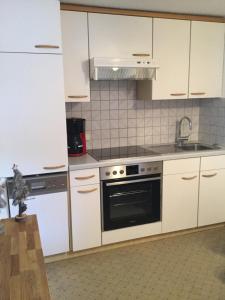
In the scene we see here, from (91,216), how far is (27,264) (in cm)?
144

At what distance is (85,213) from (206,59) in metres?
2.04

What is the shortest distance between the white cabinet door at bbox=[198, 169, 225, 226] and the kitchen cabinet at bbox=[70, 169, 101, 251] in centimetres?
117

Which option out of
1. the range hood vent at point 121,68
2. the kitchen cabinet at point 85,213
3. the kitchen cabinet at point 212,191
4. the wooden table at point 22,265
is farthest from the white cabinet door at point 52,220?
the kitchen cabinet at point 212,191

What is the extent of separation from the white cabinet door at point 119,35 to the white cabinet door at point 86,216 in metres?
1.26

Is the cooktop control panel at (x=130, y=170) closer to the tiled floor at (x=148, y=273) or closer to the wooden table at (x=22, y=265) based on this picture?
the tiled floor at (x=148, y=273)

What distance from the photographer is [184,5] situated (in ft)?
8.42

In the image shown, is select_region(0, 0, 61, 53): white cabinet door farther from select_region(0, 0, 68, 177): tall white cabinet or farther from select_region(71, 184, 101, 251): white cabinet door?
select_region(71, 184, 101, 251): white cabinet door

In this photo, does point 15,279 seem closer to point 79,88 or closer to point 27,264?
point 27,264

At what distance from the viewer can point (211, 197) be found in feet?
10.1

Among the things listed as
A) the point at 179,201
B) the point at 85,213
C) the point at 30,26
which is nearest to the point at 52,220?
the point at 85,213

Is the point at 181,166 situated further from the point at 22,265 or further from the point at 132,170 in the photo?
the point at 22,265

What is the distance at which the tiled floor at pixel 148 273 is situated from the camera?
84.6 inches

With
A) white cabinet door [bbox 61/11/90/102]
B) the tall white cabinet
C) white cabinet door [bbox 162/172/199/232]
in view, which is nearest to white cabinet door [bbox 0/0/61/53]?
the tall white cabinet

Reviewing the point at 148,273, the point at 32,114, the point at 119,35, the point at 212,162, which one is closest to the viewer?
the point at 32,114
